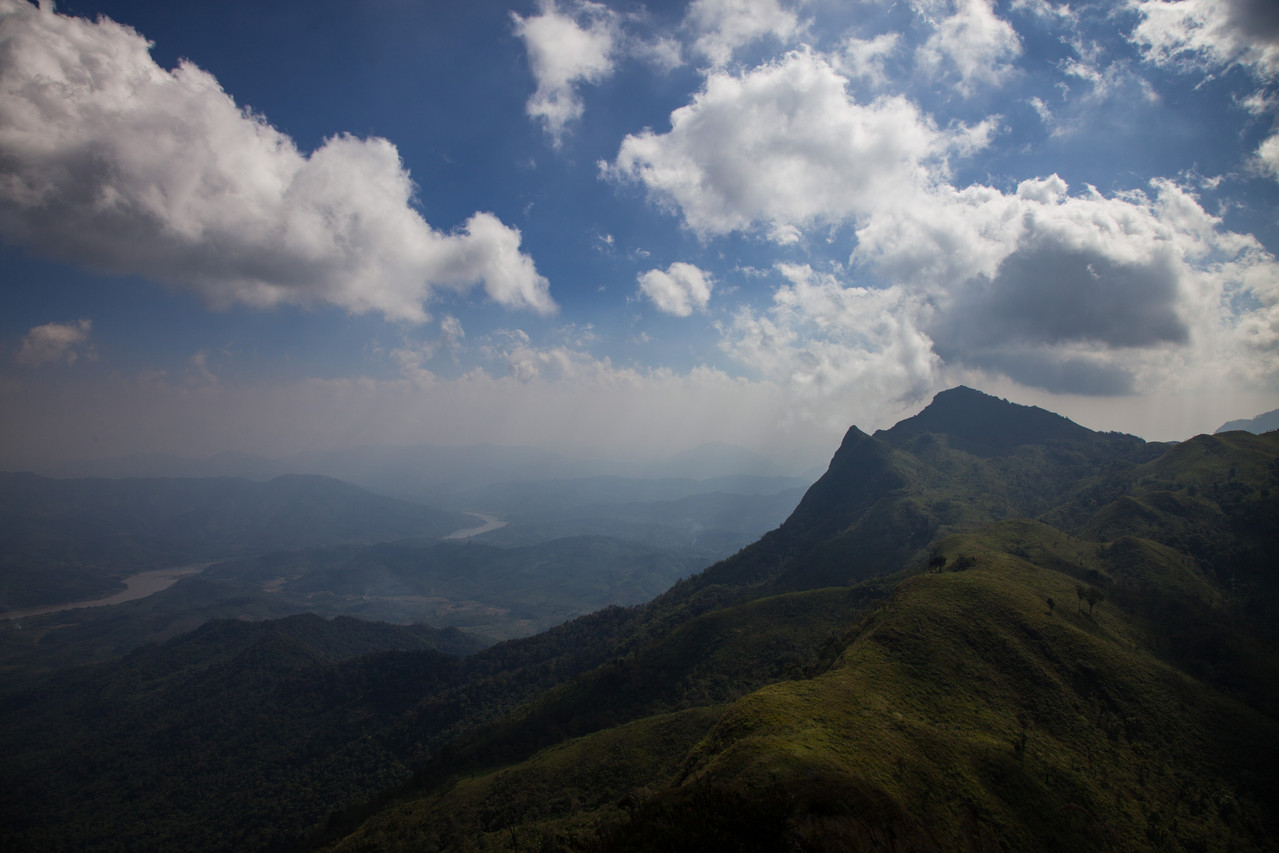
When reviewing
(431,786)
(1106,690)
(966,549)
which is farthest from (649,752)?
(966,549)

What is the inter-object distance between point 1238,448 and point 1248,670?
11920cm

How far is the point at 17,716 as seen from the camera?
184375mm

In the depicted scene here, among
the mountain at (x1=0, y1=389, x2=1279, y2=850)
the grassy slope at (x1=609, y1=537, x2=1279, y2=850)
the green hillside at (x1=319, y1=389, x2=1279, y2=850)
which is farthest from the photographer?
the mountain at (x1=0, y1=389, x2=1279, y2=850)

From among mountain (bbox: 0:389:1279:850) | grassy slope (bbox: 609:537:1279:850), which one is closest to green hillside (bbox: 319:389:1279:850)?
grassy slope (bbox: 609:537:1279:850)

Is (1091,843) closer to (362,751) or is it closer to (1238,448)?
(362,751)

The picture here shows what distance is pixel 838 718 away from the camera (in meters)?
43.9

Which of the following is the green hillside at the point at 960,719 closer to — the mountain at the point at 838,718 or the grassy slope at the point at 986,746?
the grassy slope at the point at 986,746

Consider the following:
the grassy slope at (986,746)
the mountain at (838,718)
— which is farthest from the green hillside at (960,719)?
the mountain at (838,718)

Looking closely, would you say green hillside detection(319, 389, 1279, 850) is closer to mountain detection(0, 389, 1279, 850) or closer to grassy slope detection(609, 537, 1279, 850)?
grassy slope detection(609, 537, 1279, 850)

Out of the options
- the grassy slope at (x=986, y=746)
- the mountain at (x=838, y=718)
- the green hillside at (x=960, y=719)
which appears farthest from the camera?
the mountain at (x=838, y=718)

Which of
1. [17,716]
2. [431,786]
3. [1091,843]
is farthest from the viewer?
[17,716]

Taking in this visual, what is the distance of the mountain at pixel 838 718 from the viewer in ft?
129

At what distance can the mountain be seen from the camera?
129 feet

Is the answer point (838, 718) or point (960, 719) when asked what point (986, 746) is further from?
point (838, 718)
